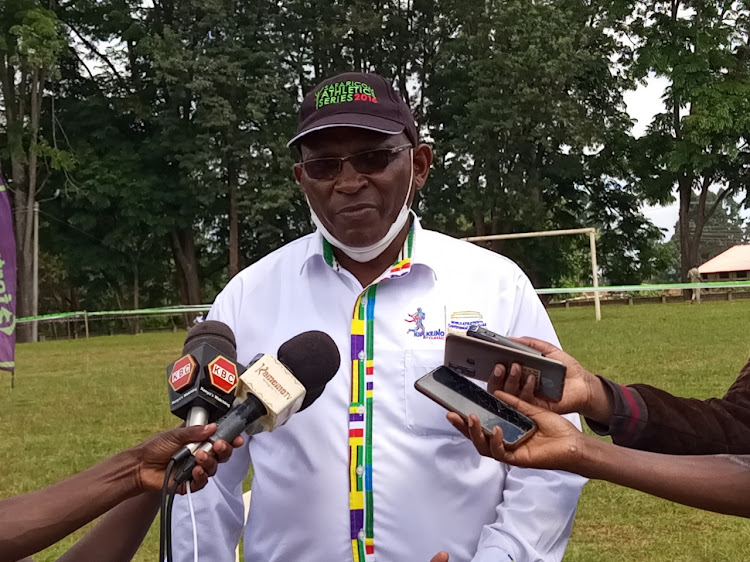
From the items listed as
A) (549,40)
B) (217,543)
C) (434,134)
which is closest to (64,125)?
(434,134)

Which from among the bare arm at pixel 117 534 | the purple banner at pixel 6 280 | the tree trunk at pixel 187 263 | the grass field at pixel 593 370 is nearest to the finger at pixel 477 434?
the bare arm at pixel 117 534

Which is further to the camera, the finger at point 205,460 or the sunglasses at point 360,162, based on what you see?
the sunglasses at point 360,162

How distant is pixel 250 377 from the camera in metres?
1.78

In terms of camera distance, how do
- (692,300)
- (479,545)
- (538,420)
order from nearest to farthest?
(538,420) → (479,545) → (692,300)

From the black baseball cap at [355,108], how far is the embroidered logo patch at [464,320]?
0.65m

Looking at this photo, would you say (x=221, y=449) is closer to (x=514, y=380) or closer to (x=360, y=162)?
(x=514, y=380)

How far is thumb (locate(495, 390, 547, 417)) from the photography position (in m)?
2.13

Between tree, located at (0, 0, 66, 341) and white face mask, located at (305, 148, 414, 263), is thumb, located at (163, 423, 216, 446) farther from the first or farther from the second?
tree, located at (0, 0, 66, 341)

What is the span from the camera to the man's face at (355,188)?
2.78m

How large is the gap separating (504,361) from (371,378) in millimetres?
534

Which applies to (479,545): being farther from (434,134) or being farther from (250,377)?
(434,134)

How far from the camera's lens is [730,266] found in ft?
166

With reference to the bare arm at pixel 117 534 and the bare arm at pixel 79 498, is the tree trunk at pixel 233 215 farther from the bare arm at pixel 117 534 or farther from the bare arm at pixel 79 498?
the bare arm at pixel 79 498

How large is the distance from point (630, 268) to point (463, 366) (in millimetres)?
40121
